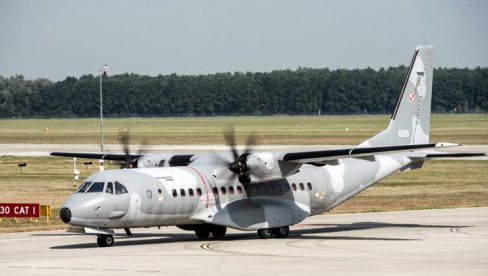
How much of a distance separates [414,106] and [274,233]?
26.7 feet

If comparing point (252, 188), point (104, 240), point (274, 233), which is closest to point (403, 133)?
point (274, 233)

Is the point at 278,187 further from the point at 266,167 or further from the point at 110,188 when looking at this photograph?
the point at 110,188

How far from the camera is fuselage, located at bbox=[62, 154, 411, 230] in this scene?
3198 centimetres

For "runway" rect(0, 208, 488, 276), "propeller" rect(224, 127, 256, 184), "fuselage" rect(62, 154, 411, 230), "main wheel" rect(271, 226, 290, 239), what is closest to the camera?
"runway" rect(0, 208, 488, 276)

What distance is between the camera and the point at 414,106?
39.8 meters

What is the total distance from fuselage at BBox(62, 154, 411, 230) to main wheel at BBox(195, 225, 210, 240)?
120cm

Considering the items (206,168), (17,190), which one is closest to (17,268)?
(206,168)

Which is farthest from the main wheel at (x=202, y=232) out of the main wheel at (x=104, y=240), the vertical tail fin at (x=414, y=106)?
the vertical tail fin at (x=414, y=106)

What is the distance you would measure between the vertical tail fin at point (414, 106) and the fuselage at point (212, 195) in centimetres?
111

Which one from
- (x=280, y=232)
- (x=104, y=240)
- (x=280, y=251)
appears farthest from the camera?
(x=280, y=232)

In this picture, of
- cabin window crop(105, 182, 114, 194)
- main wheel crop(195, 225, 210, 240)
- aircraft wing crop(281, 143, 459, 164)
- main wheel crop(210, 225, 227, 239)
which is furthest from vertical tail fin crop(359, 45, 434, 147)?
cabin window crop(105, 182, 114, 194)

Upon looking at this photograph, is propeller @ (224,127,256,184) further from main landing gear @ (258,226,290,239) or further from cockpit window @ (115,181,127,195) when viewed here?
cockpit window @ (115,181,127,195)

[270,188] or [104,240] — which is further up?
[270,188]

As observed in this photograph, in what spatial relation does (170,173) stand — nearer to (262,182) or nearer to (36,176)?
(262,182)
